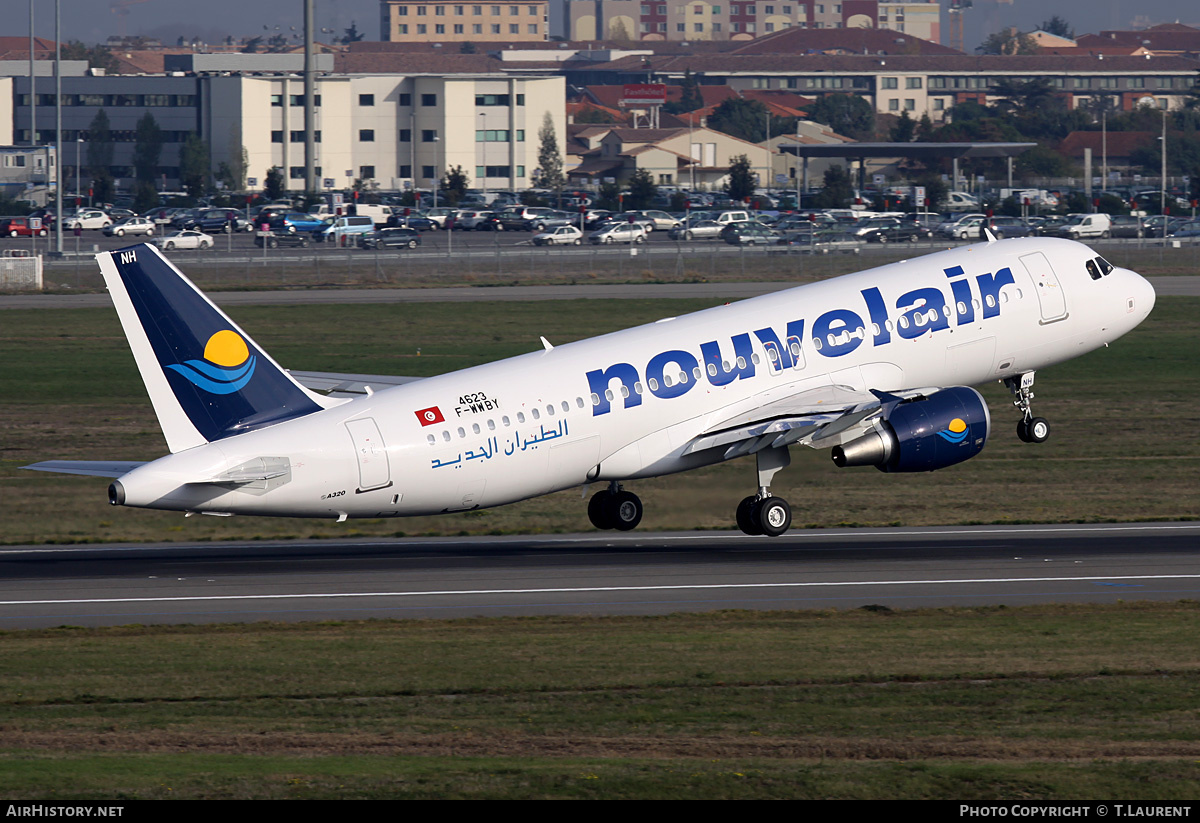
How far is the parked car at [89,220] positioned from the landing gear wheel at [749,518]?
145 metres

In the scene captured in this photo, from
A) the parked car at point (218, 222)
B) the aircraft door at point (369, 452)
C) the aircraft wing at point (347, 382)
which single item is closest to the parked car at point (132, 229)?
the parked car at point (218, 222)

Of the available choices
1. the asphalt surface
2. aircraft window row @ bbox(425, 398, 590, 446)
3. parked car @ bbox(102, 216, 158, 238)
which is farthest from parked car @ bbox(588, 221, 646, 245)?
aircraft window row @ bbox(425, 398, 590, 446)

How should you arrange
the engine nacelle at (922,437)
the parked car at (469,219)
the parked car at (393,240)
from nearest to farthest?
the engine nacelle at (922,437) < the parked car at (393,240) < the parked car at (469,219)

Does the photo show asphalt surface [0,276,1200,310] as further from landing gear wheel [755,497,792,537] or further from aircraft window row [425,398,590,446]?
aircraft window row [425,398,590,446]

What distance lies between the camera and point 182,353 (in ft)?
114

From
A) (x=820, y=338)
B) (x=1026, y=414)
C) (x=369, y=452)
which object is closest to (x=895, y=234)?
(x=1026, y=414)

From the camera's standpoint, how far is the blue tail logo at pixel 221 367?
34.8 meters

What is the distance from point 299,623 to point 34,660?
5453 mm

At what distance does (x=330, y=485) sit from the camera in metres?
36.1

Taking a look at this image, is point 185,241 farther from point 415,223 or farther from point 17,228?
point 415,223

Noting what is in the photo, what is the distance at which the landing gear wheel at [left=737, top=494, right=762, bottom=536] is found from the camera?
139 ft

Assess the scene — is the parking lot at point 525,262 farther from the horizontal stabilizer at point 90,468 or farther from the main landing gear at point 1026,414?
the horizontal stabilizer at point 90,468
